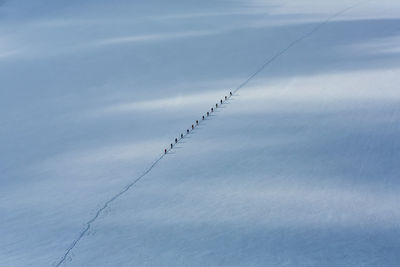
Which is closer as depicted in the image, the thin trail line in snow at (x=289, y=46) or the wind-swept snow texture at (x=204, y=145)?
the wind-swept snow texture at (x=204, y=145)

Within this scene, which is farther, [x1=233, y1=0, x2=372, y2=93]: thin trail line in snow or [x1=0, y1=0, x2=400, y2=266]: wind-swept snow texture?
[x1=233, y1=0, x2=372, y2=93]: thin trail line in snow

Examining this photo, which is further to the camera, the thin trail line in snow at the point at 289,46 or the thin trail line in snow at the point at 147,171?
the thin trail line in snow at the point at 289,46

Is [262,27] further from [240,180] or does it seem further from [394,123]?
[240,180]

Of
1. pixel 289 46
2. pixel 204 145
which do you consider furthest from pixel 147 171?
pixel 289 46

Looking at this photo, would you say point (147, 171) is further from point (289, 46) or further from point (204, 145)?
point (289, 46)

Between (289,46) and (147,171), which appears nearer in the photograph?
(147,171)

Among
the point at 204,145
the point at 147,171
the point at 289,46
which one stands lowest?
the point at 147,171

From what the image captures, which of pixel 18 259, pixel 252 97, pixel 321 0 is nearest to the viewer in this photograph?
pixel 18 259

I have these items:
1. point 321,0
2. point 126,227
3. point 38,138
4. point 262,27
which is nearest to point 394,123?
point 126,227
